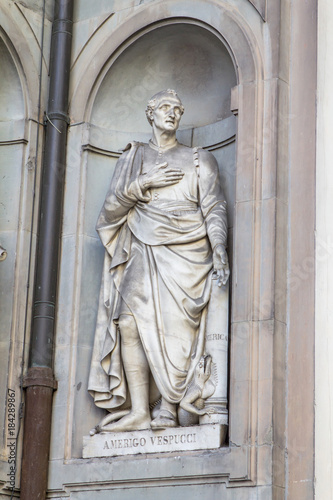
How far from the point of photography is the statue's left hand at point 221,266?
10.0 meters

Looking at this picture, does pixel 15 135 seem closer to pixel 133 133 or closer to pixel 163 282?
pixel 133 133

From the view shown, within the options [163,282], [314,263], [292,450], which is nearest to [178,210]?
[163,282]

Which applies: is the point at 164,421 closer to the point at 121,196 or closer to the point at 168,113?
the point at 121,196

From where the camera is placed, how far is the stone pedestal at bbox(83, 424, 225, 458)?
9789 millimetres

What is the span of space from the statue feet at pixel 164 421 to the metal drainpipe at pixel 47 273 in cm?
103

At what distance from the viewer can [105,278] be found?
10797 mm

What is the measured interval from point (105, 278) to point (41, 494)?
184 cm

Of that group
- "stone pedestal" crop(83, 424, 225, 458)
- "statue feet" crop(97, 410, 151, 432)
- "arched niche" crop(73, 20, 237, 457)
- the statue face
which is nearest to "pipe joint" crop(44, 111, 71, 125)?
"arched niche" crop(73, 20, 237, 457)

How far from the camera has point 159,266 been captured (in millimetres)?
10391

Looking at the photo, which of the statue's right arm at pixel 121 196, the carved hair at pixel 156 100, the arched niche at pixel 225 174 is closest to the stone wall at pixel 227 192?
the arched niche at pixel 225 174

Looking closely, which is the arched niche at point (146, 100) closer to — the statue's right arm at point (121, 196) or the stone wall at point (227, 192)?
the stone wall at point (227, 192)

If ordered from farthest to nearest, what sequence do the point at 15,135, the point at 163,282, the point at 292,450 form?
the point at 15,135
the point at 163,282
the point at 292,450

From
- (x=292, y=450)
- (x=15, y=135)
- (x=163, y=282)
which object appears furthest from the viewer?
(x=15, y=135)

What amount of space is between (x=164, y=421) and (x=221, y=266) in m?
1.28
